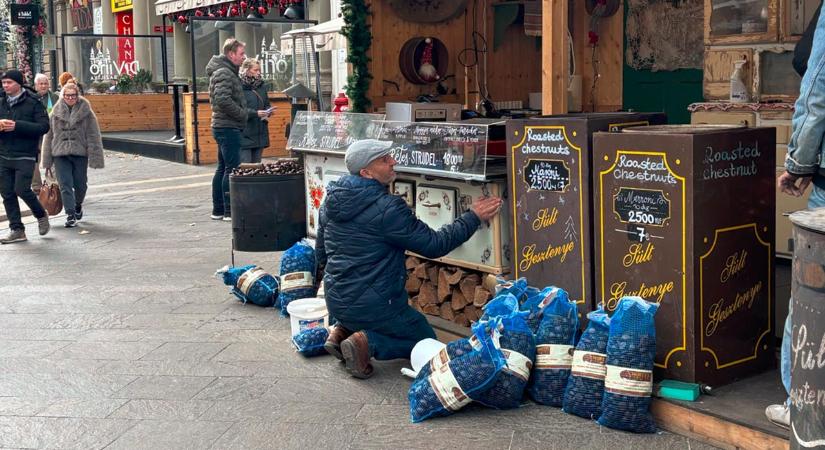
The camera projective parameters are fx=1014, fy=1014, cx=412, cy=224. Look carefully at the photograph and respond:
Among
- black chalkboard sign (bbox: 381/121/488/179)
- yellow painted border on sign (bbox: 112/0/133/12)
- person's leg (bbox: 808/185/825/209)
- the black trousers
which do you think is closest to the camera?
person's leg (bbox: 808/185/825/209)

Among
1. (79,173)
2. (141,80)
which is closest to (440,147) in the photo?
(79,173)

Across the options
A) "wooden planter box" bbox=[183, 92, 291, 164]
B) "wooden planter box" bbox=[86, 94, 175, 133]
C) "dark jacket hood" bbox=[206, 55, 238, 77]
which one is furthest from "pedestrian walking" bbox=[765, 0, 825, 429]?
"wooden planter box" bbox=[86, 94, 175, 133]

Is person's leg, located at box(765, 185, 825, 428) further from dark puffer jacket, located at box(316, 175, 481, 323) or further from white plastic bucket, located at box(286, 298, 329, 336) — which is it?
white plastic bucket, located at box(286, 298, 329, 336)

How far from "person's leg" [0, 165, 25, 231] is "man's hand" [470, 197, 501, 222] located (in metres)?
6.47

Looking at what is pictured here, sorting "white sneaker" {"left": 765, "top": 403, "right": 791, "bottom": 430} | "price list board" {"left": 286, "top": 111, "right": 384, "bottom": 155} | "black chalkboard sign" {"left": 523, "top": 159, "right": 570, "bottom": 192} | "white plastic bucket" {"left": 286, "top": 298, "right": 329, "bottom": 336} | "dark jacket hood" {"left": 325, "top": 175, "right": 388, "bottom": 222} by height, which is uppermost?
"price list board" {"left": 286, "top": 111, "right": 384, "bottom": 155}

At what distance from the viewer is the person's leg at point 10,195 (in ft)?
34.2

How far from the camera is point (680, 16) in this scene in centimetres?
907

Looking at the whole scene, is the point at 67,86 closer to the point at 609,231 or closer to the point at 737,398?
the point at 609,231

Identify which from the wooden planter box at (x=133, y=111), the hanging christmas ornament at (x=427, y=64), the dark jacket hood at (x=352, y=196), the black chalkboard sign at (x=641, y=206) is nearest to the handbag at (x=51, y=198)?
the hanging christmas ornament at (x=427, y=64)

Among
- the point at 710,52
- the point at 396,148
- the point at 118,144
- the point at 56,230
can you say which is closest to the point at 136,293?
the point at 396,148

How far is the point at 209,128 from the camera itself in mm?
18109

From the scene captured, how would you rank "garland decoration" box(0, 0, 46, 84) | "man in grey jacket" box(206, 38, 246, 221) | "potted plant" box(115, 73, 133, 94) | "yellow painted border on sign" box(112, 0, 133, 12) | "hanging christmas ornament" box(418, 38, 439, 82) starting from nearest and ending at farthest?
"hanging christmas ornament" box(418, 38, 439, 82)
"man in grey jacket" box(206, 38, 246, 221)
"potted plant" box(115, 73, 133, 94)
"garland decoration" box(0, 0, 46, 84)
"yellow painted border on sign" box(112, 0, 133, 12)

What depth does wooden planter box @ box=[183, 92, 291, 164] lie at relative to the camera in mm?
17734

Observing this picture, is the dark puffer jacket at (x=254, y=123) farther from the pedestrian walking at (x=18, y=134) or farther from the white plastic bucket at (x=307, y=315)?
the white plastic bucket at (x=307, y=315)
